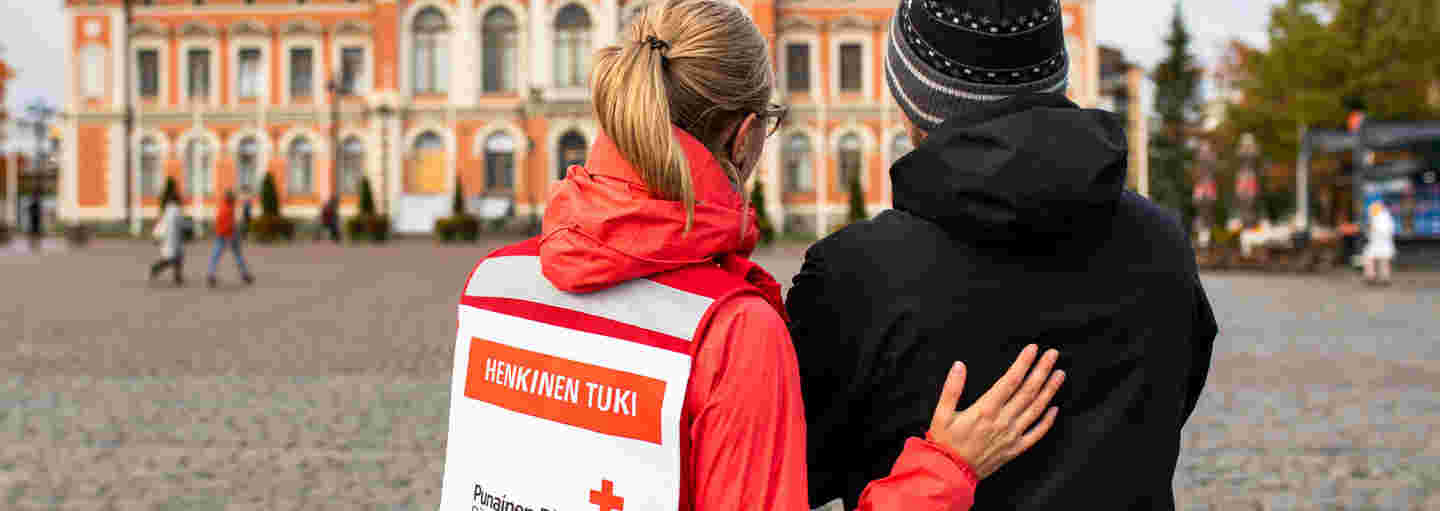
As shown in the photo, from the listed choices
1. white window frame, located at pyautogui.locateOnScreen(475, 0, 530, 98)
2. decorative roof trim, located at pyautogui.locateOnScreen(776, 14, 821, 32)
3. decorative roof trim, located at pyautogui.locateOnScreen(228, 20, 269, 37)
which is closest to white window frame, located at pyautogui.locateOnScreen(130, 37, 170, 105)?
decorative roof trim, located at pyautogui.locateOnScreen(228, 20, 269, 37)

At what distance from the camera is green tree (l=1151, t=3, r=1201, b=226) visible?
51.0m

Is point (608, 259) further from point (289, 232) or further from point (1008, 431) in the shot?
point (289, 232)

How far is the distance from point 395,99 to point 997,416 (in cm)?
5166

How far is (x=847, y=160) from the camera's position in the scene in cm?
5216

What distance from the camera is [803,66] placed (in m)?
52.2

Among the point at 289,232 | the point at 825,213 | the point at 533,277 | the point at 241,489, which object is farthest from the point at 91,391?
the point at 825,213

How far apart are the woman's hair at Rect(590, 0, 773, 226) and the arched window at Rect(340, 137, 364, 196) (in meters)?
53.0

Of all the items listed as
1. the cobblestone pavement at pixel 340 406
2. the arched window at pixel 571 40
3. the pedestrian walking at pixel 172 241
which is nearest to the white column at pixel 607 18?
the arched window at pixel 571 40

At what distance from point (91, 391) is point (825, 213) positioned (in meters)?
43.6

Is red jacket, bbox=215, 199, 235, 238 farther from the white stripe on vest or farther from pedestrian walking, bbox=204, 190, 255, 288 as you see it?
the white stripe on vest

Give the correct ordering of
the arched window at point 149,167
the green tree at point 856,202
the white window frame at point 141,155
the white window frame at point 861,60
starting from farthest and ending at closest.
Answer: the arched window at point 149,167, the white window frame at point 141,155, the white window frame at point 861,60, the green tree at point 856,202

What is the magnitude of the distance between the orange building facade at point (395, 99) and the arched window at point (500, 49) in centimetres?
5

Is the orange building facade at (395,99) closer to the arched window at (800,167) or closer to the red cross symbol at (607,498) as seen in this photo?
the arched window at (800,167)

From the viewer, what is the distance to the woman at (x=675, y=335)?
1.62 m
